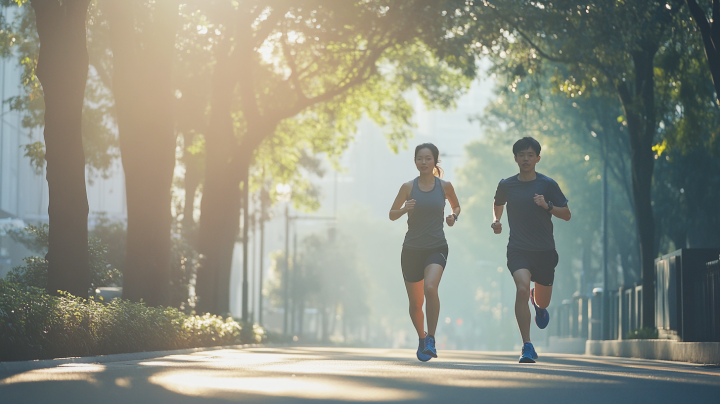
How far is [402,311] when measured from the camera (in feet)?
342

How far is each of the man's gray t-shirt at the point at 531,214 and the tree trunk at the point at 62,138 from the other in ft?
20.2

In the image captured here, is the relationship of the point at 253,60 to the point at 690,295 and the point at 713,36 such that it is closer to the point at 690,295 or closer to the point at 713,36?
the point at 690,295

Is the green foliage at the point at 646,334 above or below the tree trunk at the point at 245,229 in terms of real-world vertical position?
below

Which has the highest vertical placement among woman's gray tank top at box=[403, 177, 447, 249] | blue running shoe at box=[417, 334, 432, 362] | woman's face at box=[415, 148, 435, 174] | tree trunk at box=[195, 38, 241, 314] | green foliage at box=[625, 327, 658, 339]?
tree trunk at box=[195, 38, 241, 314]

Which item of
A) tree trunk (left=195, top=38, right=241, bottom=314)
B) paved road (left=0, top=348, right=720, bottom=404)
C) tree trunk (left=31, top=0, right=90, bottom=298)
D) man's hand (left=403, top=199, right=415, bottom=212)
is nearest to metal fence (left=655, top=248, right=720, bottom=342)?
man's hand (left=403, top=199, right=415, bottom=212)

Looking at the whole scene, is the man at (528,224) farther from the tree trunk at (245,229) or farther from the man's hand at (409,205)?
the tree trunk at (245,229)

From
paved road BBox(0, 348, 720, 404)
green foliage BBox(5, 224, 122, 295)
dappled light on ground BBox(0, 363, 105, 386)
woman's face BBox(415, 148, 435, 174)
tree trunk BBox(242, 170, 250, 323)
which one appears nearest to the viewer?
paved road BBox(0, 348, 720, 404)

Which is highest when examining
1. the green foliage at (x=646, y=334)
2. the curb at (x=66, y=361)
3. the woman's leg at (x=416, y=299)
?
A: the woman's leg at (x=416, y=299)

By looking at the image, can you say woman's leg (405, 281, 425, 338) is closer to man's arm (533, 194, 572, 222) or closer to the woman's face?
the woman's face

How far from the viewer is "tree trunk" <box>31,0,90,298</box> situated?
13367 millimetres

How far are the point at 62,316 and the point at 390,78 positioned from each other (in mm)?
22564

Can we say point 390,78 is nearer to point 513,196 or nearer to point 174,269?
point 174,269

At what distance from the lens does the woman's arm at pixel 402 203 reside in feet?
32.8

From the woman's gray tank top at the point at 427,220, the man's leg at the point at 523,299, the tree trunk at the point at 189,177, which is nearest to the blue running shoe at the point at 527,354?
the man's leg at the point at 523,299
